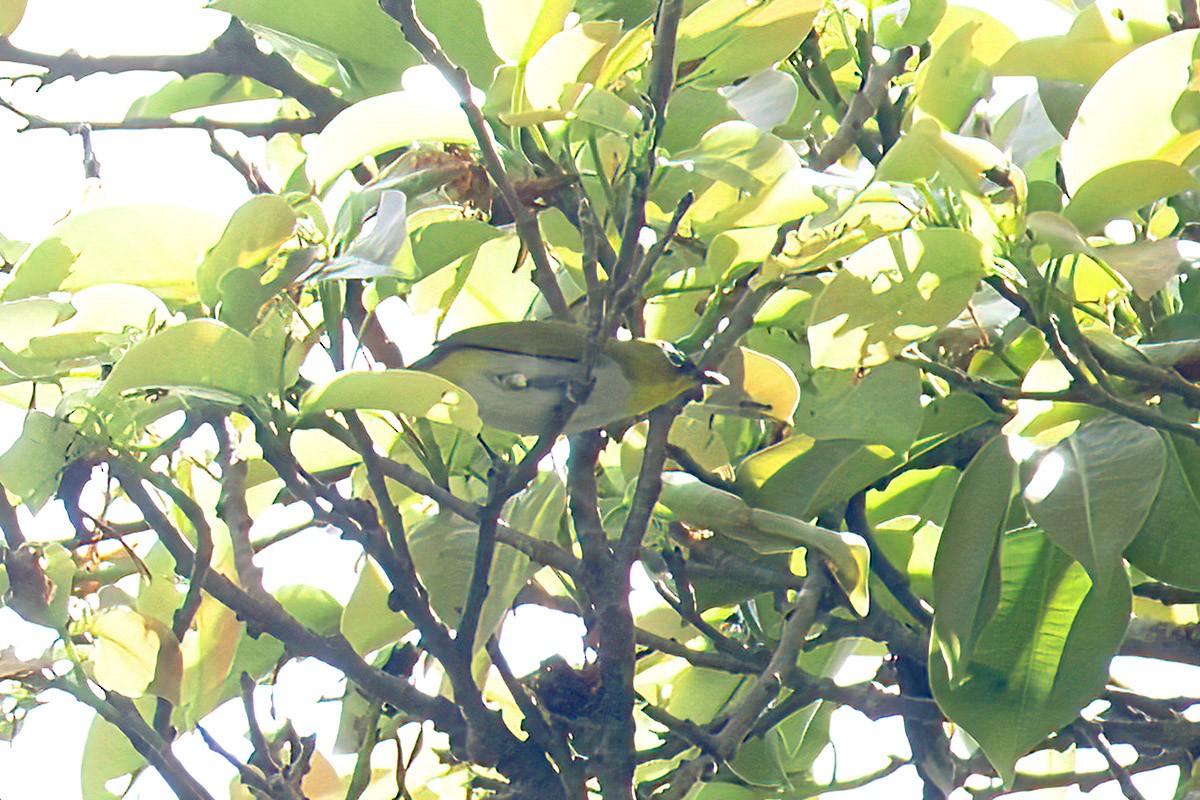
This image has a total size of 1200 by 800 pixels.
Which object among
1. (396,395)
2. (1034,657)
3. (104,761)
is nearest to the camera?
(396,395)

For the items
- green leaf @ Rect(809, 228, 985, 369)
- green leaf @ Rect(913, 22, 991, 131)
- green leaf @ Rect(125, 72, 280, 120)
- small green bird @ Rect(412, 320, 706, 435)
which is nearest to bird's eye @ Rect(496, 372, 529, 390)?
small green bird @ Rect(412, 320, 706, 435)

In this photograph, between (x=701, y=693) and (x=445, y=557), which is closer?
(x=445, y=557)

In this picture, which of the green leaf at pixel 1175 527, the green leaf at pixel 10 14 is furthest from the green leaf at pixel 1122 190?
the green leaf at pixel 10 14

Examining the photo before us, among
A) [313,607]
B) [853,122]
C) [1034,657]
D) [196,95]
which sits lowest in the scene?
[1034,657]

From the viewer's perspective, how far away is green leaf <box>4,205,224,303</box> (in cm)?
45

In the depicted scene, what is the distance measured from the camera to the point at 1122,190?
0.44 meters

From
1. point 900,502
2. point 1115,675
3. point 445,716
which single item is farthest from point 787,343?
point 1115,675

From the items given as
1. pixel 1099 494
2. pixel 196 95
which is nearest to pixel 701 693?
pixel 1099 494

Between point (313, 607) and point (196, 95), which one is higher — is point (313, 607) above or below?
below

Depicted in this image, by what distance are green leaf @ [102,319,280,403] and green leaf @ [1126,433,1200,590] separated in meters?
0.36

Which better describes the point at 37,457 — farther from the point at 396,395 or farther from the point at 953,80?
the point at 953,80

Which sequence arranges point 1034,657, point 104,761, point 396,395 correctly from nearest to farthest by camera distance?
point 396,395 → point 1034,657 → point 104,761

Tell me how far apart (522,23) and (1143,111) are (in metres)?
0.23

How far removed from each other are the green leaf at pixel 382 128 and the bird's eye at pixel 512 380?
3.4 inches
